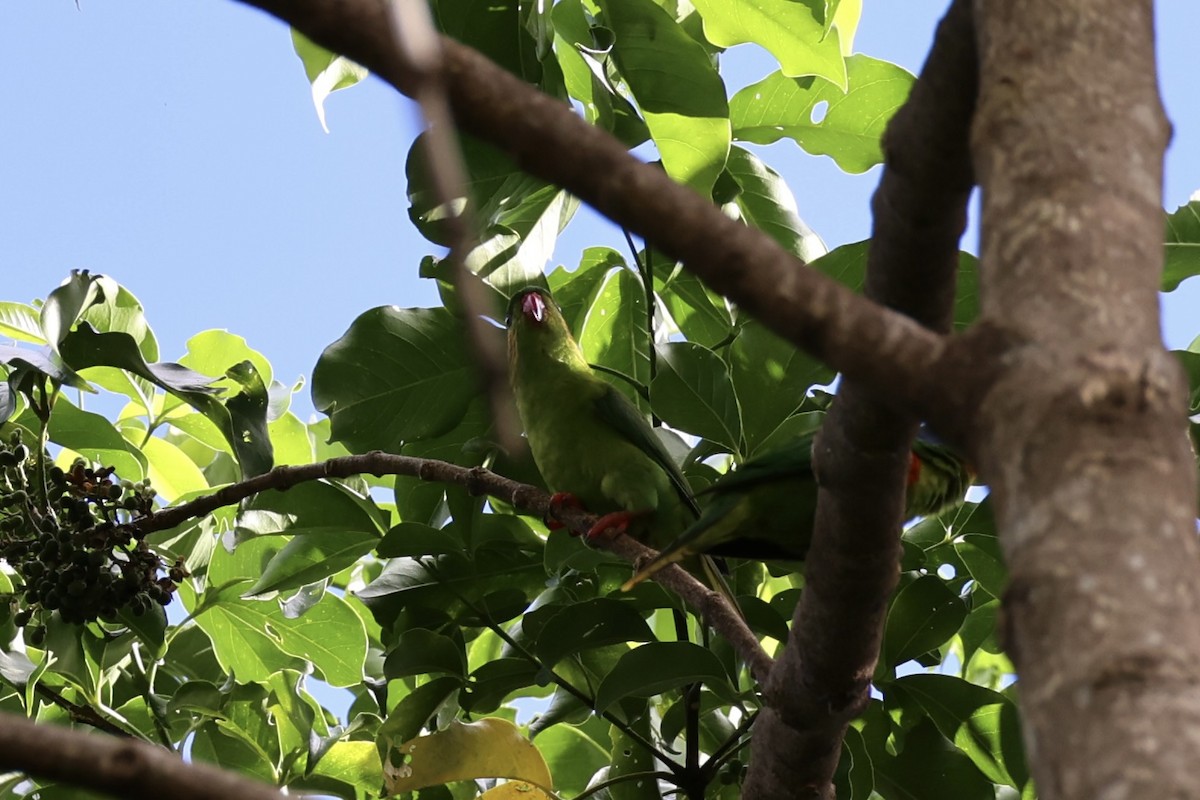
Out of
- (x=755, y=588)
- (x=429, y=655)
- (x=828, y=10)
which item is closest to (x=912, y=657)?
(x=755, y=588)

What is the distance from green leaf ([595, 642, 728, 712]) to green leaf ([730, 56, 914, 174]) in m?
1.14

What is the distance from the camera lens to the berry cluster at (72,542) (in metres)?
1.97

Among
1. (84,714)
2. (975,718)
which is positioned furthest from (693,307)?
(84,714)

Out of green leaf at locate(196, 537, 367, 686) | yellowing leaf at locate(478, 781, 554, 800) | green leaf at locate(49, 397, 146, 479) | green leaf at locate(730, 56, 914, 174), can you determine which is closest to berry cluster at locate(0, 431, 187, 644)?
green leaf at locate(49, 397, 146, 479)

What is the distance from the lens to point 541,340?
313 centimetres

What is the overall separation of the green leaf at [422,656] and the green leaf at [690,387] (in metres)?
0.55

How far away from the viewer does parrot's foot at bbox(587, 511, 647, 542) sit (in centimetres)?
211

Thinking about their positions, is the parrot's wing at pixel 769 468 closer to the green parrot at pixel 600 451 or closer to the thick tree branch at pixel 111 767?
the green parrot at pixel 600 451

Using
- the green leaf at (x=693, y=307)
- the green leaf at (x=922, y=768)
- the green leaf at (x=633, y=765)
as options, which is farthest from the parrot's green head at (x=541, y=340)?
the green leaf at (x=922, y=768)

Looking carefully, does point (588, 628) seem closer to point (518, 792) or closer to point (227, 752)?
point (518, 792)

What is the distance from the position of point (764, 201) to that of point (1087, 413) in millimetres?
1825

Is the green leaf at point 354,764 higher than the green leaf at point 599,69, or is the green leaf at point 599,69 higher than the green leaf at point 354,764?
the green leaf at point 599,69

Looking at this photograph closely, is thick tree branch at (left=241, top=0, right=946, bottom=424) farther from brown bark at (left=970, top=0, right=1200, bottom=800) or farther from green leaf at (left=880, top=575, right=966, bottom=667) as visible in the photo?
green leaf at (left=880, top=575, right=966, bottom=667)

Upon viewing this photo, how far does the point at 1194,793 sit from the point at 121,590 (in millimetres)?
1837
